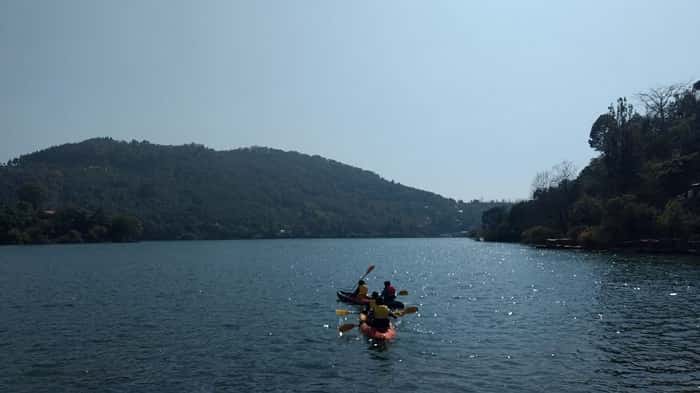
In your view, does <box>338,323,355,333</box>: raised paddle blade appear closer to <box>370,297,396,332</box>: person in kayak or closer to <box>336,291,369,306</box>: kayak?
<box>370,297,396,332</box>: person in kayak

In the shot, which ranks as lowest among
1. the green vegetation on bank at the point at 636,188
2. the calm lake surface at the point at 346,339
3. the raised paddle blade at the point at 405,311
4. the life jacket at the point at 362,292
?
the calm lake surface at the point at 346,339

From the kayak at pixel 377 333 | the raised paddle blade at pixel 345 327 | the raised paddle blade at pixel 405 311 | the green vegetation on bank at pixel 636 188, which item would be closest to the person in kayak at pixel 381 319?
the kayak at pixel 377 333

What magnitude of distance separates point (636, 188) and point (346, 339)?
81016mm

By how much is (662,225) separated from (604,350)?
2334 inches

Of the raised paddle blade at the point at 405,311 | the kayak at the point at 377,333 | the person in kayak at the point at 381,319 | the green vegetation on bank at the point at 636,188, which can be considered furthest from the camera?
the green vegetation on bank at the point at 636,188

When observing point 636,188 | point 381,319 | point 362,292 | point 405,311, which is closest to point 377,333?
point 381,319

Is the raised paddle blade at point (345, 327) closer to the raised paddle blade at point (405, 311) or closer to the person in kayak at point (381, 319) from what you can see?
the person in kayak at point (381, 319)

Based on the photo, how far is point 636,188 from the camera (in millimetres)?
92625

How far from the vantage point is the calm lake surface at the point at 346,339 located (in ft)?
64.1

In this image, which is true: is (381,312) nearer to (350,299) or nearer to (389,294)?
(389,294)

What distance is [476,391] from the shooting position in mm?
18031

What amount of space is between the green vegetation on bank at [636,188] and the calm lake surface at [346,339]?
30248 mm

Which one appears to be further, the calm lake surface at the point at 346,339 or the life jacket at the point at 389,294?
the life jacket at the point at 389,294

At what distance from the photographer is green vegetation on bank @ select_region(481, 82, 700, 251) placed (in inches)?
3027
